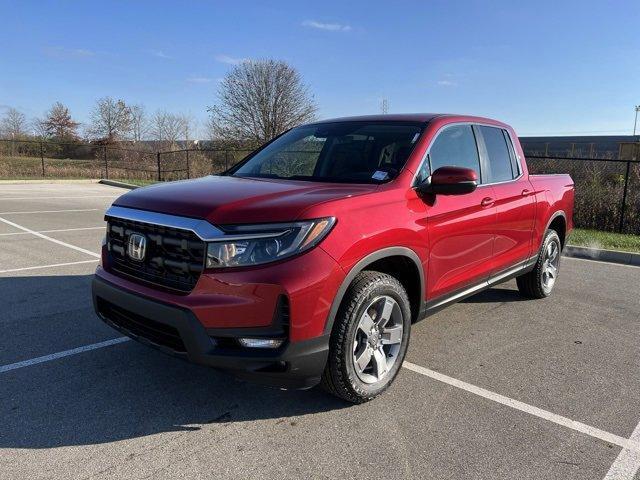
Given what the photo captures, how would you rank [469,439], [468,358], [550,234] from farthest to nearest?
[550,234] < [468,358] < [469,439]

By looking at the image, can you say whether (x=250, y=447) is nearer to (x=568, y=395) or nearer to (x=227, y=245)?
(x=227, y=245)

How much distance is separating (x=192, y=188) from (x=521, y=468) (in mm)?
2584

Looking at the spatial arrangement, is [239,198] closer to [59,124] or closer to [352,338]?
[352,338]

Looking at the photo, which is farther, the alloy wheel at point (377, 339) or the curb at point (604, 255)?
the curb at point (604, 255)

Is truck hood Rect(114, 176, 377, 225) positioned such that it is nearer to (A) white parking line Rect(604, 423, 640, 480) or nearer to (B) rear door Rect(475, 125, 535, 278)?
(B) rear door Rect(475, 125, 535, 278)

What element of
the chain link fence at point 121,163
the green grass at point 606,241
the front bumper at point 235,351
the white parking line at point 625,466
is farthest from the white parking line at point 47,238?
the chain link fence at point 121,163

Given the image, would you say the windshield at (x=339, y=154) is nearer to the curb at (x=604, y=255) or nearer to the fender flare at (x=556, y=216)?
the fender flare at (x=556, y=216)

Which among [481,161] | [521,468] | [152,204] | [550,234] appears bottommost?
[521,468]

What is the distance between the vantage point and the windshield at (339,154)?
12.2 ft

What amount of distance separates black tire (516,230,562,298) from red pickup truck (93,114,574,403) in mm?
→ 1139

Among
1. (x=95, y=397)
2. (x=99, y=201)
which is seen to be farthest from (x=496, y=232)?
(x=99, y=201)

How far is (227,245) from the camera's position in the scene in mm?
2752

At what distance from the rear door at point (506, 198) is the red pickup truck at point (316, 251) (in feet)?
0.10

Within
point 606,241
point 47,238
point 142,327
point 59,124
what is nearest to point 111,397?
point 142,327
